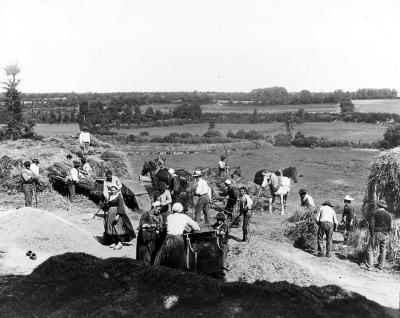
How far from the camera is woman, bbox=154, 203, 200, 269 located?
8.97 meters

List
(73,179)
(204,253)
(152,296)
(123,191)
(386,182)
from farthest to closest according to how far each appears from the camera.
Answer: (73,179) → (123,191) → (386,182) → (204,253) → (152,296)

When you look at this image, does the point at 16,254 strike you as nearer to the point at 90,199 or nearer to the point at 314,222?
the point at 90,199

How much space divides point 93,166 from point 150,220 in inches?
405

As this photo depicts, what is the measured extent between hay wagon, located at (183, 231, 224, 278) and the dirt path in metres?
1.16

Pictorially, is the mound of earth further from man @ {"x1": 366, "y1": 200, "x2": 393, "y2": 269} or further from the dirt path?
man @ {"x1": 366, "y1": 200, "x2": 393, "y2": 269}

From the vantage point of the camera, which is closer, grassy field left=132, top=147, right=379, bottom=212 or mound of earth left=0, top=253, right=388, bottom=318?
mound of earth left=0, top=253, right=388, bottom=318

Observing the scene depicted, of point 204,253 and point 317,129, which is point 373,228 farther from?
point 317,129

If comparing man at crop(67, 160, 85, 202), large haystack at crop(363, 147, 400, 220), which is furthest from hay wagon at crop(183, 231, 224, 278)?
man at crop(67, 160, 85, 202)

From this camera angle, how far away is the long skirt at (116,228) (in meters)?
12.1

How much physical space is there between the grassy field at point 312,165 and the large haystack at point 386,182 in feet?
16.9

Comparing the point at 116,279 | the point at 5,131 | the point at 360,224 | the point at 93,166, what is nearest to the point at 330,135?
the point at 5,131

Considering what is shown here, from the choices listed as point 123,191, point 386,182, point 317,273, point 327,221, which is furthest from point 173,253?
point 123,191

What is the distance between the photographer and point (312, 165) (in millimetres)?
32906

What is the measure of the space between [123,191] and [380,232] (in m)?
8.72
